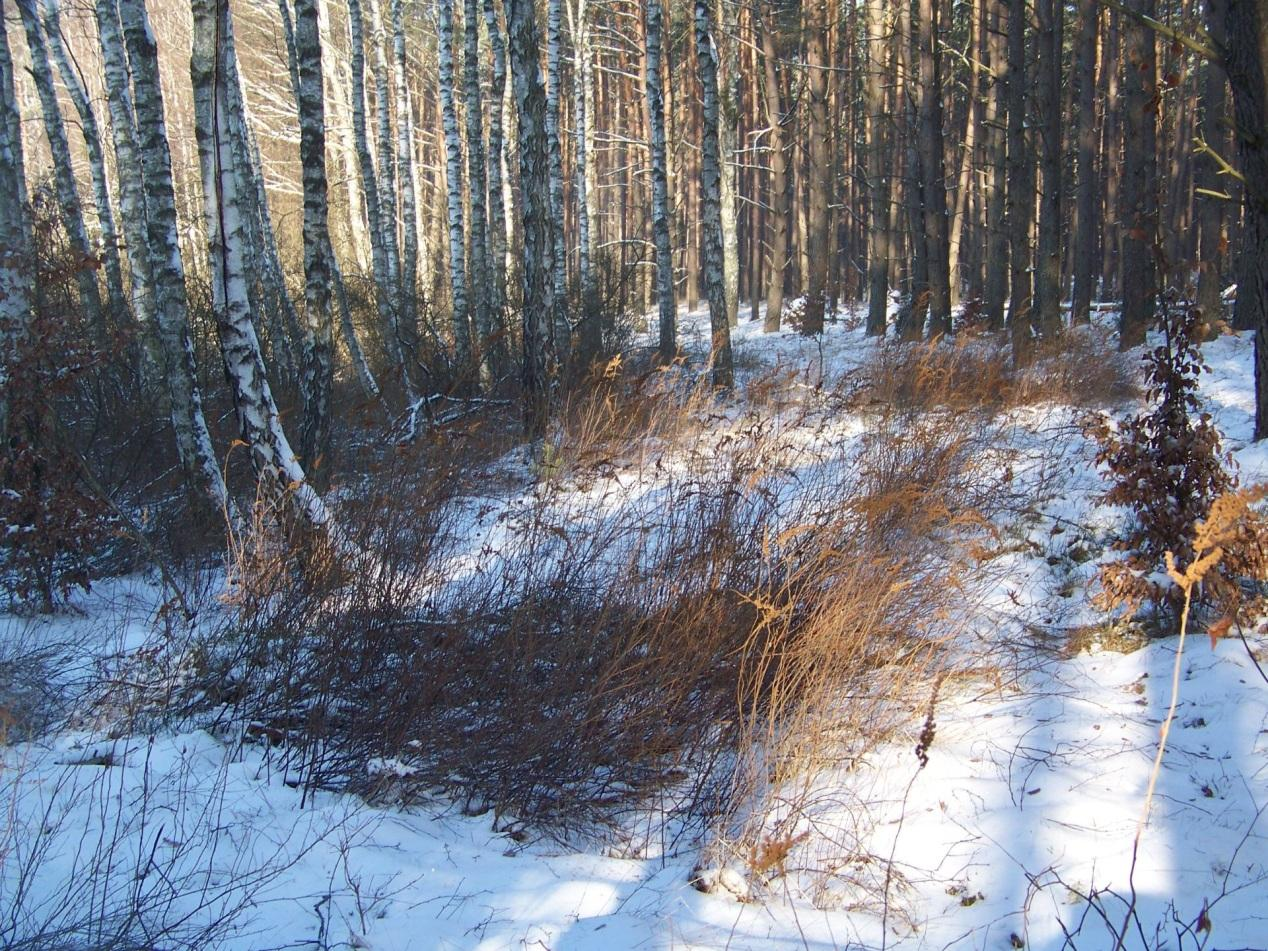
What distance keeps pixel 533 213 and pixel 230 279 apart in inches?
121

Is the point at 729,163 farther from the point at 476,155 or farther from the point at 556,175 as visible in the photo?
the point at 476,155

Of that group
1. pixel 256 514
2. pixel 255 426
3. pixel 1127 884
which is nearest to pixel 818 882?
pixel 1127 884

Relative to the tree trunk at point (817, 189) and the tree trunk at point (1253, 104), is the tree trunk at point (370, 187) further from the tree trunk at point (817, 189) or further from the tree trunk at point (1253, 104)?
the tree trunk at point (1253, 104)

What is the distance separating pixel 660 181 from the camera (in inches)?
488

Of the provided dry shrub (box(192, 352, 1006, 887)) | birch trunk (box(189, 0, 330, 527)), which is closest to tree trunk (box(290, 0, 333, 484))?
birch trunk (box(189, 0, 330, 527))

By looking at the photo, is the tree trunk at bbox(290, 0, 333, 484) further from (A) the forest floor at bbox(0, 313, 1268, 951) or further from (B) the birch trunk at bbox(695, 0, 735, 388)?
(B) the birch trunk at bbox(695, 0, 735, 388)

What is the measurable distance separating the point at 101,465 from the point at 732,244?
15125mm

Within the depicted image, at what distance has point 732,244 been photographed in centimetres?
1933

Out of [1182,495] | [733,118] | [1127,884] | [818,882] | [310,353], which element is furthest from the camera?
[733,118]

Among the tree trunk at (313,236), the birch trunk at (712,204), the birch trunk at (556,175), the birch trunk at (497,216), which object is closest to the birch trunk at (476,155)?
the birch trunk at (497,216)

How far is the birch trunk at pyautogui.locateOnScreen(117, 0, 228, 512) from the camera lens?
17.0 ft

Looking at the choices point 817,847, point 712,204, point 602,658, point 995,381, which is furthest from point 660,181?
point 817,847

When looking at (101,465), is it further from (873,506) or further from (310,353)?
(873,506)

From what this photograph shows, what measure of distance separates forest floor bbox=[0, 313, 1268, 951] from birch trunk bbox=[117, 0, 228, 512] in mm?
2448
